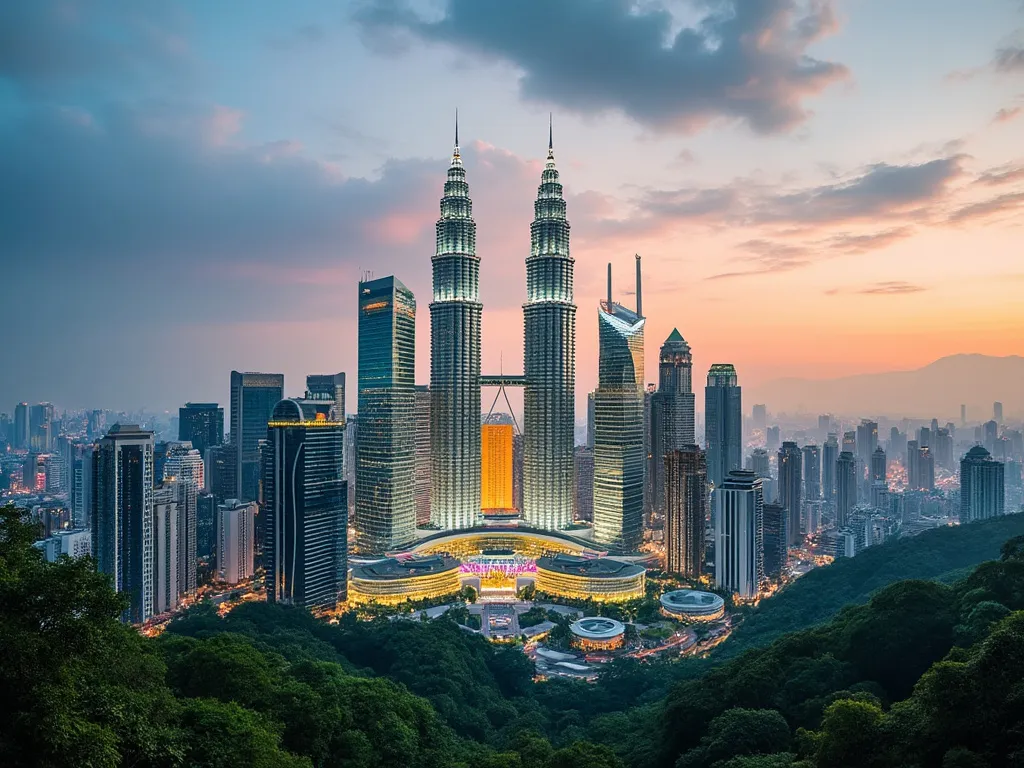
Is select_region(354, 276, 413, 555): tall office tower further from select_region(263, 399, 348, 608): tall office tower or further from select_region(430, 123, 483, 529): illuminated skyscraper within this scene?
select_region(263, 399, 348, 608): tall office tower

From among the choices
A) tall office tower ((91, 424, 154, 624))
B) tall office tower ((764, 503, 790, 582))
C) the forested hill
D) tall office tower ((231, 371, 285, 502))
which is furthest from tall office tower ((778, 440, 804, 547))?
tall office tower ((91, 424, 154, 624))

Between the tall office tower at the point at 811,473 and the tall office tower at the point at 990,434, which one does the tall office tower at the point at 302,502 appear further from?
the tall office tower at the point at 990,434

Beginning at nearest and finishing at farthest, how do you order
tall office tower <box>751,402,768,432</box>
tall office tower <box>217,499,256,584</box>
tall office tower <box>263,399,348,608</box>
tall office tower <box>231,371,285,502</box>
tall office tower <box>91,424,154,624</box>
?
1. tall office tower <box>91,424,154,624</box>
2. tall office tower <box>263,399,348,608</box>
3. tall office tower <box>217,499,256,584</box>
4. tall office tower <box>231,371,285,502</box>
5. tall office tower <box>751,402,768,432</box>

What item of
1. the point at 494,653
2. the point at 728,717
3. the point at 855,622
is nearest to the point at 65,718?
the point at 728,717

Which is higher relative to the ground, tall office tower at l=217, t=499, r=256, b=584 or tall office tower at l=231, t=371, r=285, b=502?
tall office tower at l=231, t=371, r=285, b=502

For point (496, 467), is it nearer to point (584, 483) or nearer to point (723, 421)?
point (584, 483)

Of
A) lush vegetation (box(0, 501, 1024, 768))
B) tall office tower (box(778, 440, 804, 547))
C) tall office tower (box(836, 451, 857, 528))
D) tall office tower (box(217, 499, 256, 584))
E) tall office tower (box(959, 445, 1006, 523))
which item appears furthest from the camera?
tall office tower (box(836, 451, 857, 528))

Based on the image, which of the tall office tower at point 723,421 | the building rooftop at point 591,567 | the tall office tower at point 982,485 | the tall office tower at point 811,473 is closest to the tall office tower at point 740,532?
the building rooftop at point 591,567

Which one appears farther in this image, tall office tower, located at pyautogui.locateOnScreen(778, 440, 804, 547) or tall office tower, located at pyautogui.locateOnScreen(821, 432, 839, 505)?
tall office tower, located at pyautogui.locateOnScreen(821, 432, 839, 505)
